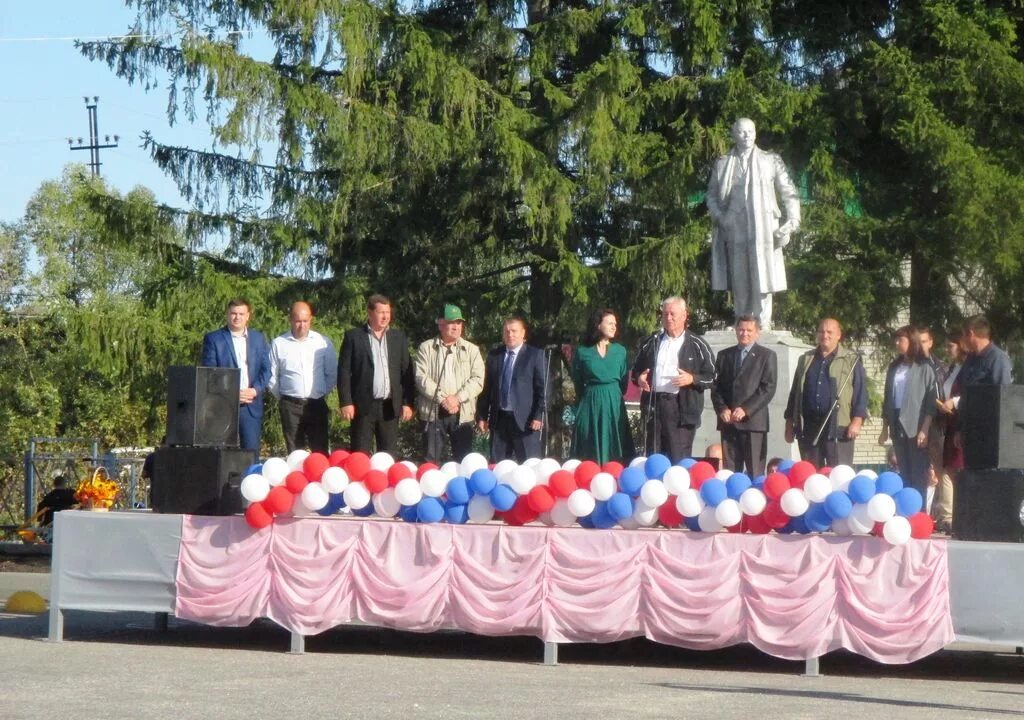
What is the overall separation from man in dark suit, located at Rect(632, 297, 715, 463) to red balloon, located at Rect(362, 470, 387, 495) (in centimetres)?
237

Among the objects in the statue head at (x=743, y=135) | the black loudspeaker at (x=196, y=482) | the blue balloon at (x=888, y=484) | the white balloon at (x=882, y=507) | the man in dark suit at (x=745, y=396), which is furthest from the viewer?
the statue head at (x=743, y=135)

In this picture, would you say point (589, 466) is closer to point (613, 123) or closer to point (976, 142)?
point (613, 123)

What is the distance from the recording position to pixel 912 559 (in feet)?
27.9

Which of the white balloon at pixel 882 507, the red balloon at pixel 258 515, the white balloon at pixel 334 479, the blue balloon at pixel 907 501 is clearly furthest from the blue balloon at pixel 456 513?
the blue balloon at pixel 907 501

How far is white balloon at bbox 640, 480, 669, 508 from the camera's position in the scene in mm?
8859

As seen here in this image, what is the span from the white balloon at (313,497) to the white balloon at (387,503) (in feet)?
1.05

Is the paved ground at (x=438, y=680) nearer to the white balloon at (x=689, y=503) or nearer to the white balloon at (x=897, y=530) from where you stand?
the white balloon at (x=897, y=530)

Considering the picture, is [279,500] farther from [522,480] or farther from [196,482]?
[522,480]

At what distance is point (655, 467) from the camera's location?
9031 mm

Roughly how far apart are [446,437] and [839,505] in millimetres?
4015

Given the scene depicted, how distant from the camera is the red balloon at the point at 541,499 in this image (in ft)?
29.8

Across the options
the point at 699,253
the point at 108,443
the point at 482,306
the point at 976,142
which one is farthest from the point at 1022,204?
the point at 108,443

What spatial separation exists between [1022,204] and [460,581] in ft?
37.1

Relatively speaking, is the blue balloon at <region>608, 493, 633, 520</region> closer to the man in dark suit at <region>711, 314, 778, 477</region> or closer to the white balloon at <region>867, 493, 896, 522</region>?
the white balloon at <region>867, 493, 896, 522</region>
